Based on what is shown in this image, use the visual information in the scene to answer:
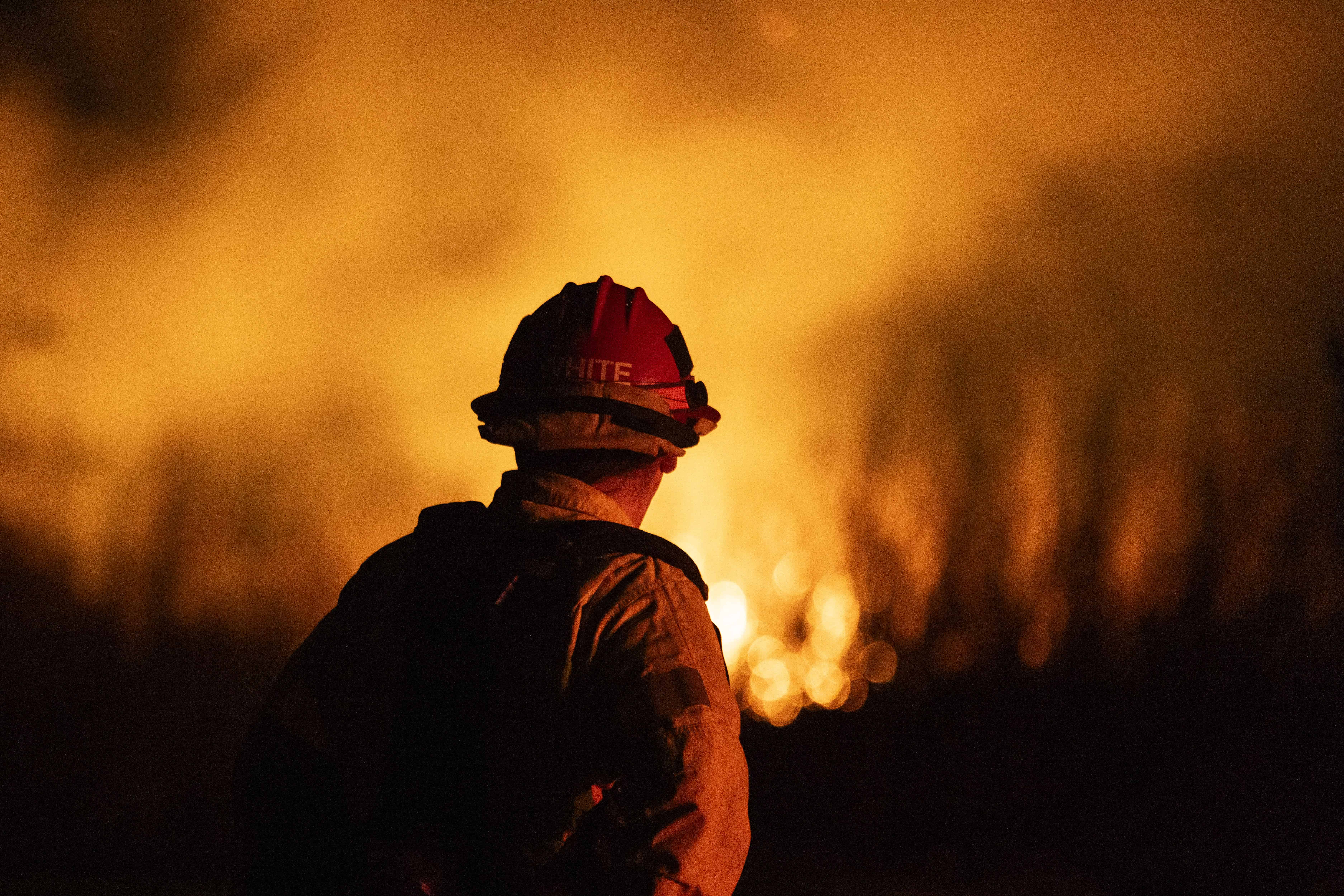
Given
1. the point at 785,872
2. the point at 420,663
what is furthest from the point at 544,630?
the point at 785,872

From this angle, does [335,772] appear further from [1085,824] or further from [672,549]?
[1085,824]

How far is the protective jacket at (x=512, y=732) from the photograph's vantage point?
232cm

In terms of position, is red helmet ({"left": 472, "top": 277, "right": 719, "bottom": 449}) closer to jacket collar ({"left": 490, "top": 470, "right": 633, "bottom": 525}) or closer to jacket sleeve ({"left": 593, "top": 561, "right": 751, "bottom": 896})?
jacket collar ({"left": 490, "top": 470, "right": 633, "bottom": 525})

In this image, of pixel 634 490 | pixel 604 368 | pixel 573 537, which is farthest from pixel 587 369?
pixel 573 537

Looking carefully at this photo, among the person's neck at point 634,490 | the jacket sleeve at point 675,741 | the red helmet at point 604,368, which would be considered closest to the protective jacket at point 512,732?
the jacket sleeve at point 675,741

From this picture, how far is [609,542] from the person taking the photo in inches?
104

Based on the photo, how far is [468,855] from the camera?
2.45 meters

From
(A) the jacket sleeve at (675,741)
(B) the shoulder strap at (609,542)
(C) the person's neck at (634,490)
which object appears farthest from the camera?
(C) the person's neck at (634,490)

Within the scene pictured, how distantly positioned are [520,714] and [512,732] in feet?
0.16

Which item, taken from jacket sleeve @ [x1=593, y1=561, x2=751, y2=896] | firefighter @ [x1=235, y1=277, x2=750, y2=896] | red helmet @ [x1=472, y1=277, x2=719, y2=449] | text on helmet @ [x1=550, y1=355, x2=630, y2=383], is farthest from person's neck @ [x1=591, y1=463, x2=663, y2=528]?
jacket sleeve @ [x1=593, y1=561, x2=751, y2=896]

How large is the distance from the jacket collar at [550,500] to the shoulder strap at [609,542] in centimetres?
7

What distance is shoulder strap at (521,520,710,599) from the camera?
103 inches

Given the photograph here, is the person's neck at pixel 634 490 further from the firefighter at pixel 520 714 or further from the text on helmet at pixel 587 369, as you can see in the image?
the text on helmet at pixel 587 369

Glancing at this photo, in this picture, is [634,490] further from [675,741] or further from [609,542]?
[675,741]
